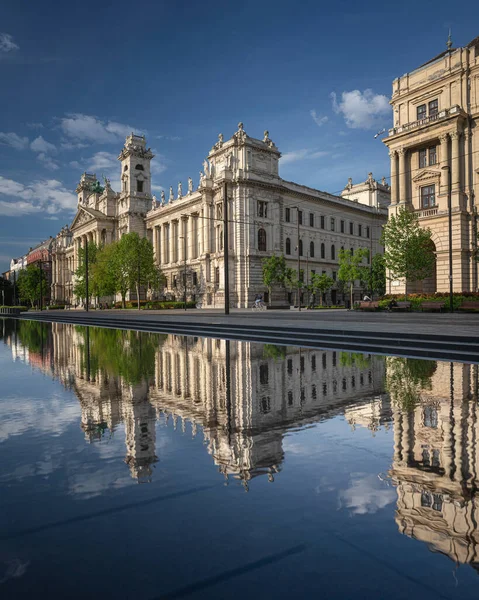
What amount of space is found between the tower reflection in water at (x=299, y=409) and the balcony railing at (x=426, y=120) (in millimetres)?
31742

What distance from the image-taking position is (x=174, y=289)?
69.4 metres

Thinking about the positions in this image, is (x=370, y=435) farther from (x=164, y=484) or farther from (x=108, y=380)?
(x=108, y=380)

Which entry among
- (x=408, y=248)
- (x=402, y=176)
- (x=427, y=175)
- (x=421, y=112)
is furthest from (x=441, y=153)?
→ (x=408, y=248)

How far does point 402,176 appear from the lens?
38.2 m

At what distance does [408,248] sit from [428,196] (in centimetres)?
631

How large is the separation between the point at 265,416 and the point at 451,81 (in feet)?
127

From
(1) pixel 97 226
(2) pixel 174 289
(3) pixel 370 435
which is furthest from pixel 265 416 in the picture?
(1) pixel 97 226

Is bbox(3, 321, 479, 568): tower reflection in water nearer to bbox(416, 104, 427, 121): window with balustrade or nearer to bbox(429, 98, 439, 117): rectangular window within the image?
bbox(429, 98, 439, 117): rectangular window

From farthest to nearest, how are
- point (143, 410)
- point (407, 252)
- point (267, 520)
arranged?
point (407, 252)
point (143, 410)
point (267, 520)

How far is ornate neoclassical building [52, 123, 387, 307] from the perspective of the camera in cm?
5400

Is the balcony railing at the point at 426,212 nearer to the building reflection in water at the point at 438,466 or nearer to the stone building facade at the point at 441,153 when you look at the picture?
the stone building facade at the point at 441,153

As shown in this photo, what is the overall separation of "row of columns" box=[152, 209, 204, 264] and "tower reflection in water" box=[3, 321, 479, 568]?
5006cm

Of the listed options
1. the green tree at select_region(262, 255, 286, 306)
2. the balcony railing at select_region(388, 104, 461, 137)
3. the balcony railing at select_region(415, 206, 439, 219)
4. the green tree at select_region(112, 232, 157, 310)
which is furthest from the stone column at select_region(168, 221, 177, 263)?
the balcony railing at select_region(415, 206, 439, 219)

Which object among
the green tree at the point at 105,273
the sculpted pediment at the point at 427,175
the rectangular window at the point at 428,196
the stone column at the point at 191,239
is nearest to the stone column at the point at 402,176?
the sculpted pediment at the point at 427,175
